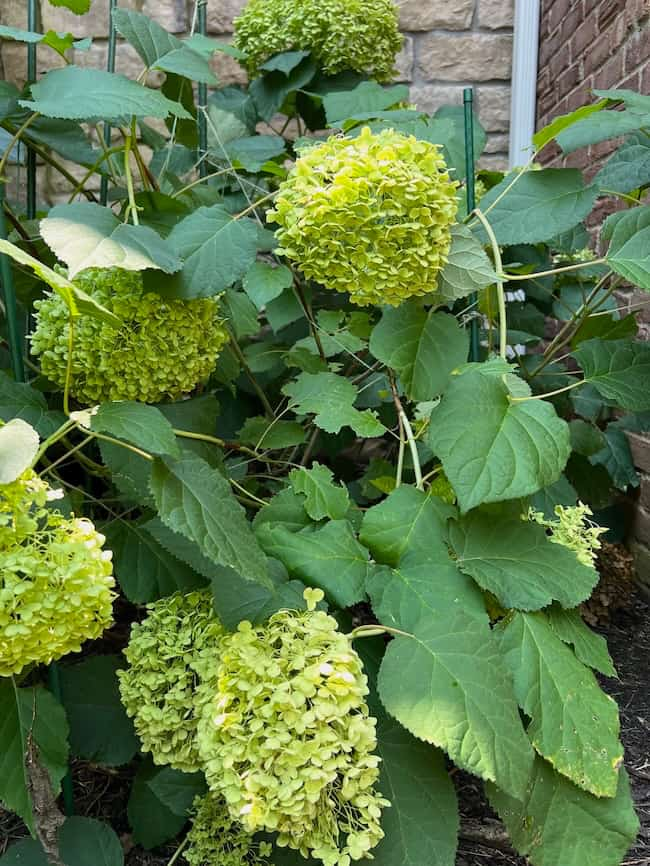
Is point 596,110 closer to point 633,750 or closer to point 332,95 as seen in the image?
point 332,95

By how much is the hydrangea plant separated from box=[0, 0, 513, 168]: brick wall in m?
1.58

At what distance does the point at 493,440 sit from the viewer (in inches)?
35.5

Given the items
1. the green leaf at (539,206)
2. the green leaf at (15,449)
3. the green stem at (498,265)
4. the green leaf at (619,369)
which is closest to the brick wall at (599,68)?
the green leaf at (619,369)

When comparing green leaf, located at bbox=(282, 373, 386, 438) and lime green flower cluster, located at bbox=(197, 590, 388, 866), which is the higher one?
green leaf, located at bbox=(282, 373, 386, 438)

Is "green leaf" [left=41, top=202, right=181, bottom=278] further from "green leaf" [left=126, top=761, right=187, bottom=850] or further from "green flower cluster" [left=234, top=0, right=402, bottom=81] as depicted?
"green flower cluster" [left=234, top=0, right=402, bottom=81]

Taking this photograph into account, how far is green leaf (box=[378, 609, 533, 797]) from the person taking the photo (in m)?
0.73

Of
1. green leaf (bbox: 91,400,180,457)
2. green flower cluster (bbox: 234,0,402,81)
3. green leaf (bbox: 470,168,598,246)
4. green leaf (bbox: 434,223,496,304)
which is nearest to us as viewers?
green leaf (bbox: 91,400,180,457)

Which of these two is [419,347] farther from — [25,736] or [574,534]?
[25,736]

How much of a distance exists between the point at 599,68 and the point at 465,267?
4.92ft

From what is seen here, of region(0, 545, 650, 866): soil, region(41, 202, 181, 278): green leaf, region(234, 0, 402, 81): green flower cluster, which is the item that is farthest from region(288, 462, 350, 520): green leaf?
region(234, 0, 402, 81): green flower cluster

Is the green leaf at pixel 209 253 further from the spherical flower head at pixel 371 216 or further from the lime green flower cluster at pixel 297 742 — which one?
the lime green flower cluster at pixel 297 742

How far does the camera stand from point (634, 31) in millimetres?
1825

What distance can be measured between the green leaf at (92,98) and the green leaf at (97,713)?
31.2 inches

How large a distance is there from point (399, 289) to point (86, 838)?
0.83m
